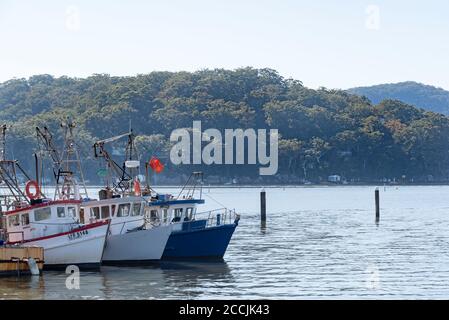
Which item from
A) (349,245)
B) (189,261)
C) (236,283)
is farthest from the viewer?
(349,245)

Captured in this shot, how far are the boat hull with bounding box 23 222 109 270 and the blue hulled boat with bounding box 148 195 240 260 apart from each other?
5.78 meters

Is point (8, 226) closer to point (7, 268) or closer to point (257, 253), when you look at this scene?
point (7, 268)

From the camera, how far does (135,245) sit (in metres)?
57.7

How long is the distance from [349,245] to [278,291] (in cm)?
2678

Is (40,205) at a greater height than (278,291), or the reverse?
(40,205)

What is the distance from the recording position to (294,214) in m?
124

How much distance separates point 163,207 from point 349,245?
60.0ft

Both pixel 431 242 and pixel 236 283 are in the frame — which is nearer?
pixel 236 283

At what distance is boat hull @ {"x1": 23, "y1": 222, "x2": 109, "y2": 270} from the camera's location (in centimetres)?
5434

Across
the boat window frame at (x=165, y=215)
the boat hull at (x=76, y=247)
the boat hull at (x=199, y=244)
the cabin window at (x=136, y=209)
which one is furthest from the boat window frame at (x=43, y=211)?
the boat window frame at (x=165, y=215)

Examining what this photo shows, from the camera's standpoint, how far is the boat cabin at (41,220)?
2181 inches

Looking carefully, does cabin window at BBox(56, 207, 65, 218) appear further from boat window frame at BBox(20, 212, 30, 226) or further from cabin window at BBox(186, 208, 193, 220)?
cabin window at BBox(186, 208, 193, 220)
